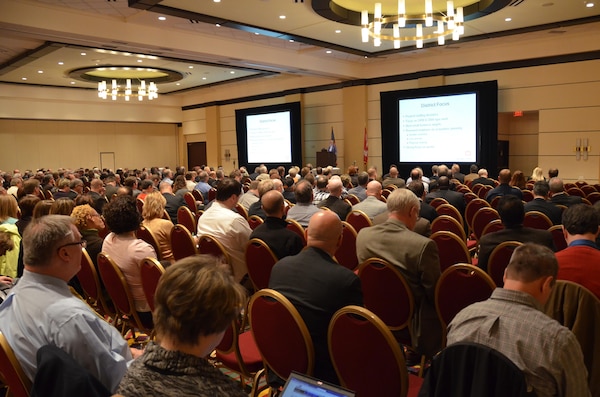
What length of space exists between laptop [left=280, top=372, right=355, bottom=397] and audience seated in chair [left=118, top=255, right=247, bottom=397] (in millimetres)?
270

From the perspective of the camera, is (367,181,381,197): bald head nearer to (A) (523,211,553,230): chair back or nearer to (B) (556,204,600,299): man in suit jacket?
(A) (523,211,553,230): chair back

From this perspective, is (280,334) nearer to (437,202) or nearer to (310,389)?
(310,389)

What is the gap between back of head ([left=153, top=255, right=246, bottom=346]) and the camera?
1344 mm

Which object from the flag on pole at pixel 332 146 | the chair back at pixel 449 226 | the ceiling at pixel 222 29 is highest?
the ceiling at pixel 222 29

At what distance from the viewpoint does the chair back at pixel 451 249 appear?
4027mm

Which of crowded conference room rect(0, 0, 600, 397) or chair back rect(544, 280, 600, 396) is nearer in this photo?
crowded conference room rect(0, 0, 600, 397)

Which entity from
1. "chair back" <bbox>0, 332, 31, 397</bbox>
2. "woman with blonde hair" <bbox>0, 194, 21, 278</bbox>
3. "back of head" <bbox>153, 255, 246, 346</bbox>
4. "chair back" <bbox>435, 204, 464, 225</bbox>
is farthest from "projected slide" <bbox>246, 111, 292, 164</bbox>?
"back of head" <bbox>153, 255, 246, 346</bbox>

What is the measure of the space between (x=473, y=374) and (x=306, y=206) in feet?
13.0

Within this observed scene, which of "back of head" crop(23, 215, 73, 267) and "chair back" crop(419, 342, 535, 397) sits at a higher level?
"back of head" crop(23, 215, 73, 267)

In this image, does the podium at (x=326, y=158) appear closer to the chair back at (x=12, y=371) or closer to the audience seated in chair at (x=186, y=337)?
the chair back at (x=12, y=371)

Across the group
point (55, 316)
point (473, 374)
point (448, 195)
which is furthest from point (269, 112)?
point (473, 374)

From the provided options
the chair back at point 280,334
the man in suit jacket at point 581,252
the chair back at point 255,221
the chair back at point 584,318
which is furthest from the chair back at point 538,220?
the chair back at point 280,334

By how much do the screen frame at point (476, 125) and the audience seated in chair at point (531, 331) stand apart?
480 inches

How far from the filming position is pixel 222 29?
1178 centimetres
